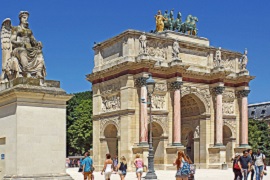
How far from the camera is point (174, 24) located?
1721 inches

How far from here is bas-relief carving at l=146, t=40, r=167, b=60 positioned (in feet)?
130

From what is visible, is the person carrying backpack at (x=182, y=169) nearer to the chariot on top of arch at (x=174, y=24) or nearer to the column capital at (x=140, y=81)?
the column capital at (x=140, y=81)

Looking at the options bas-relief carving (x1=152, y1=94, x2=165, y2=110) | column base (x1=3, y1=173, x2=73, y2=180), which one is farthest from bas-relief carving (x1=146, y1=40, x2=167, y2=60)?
column base (x1=3, y1=173, x2=73, y2=180)

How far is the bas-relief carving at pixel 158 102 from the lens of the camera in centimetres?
3966

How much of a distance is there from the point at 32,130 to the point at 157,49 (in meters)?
30.7

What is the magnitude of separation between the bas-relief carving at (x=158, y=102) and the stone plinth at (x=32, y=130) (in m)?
29.0

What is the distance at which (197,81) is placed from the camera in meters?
42.4

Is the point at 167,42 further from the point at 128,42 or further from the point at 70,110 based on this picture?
the point at 70,110

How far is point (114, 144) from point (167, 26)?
11.9m

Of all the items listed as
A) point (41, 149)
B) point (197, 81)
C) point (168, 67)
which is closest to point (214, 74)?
point (197, 81)

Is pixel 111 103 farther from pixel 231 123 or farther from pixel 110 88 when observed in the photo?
pixel 231 123

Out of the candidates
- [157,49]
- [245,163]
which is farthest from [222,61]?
[245,163]

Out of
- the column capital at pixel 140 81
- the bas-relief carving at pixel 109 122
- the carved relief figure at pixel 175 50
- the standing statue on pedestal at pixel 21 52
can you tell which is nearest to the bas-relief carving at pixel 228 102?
the carved relief figure at pixel 175 50

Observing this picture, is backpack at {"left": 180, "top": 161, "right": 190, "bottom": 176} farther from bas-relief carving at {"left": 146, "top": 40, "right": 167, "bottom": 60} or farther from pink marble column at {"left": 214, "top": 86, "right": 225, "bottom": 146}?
pink marble column at {"left": 214, "top": 86, "right": 225, "bottom": 146}
